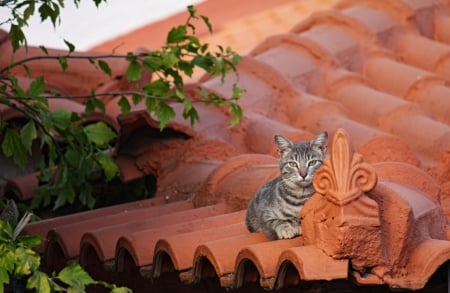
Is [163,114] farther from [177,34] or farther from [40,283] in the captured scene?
[40,283]

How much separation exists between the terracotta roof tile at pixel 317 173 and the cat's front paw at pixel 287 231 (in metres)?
0.08

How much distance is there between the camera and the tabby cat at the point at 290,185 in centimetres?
547

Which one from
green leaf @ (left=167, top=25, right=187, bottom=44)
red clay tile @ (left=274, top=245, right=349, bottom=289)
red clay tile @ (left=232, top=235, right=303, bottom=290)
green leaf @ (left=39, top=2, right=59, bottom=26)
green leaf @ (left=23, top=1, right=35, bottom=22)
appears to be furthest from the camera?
green leaf @ (left=167, top=25, right=187, bottom=44)

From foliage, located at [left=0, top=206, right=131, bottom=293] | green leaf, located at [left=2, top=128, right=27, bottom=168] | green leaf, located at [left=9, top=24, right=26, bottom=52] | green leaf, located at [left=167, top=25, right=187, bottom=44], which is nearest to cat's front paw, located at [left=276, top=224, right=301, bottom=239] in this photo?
foliage, located at [left=0, top=206, right=131, bottom=293]

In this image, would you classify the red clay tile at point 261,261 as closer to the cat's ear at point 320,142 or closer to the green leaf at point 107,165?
the cat's ear at point 320,142

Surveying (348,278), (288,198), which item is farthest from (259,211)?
(348,278)

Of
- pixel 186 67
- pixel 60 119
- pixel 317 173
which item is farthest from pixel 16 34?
pixel 317 173

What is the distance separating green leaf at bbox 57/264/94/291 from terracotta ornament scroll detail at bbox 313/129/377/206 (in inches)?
32.3

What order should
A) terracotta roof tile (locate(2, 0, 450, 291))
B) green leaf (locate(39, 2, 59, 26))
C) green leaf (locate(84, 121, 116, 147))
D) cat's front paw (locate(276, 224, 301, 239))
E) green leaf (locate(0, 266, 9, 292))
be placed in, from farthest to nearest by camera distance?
green leaf (locate(84, 121, 116, 147)) → green leaf (locate(39, 2, 59, 26)) → cat's front paw (locate(276, 224, 301, 239)) → terracotta roof tile (locate(2, 0, 450, 291)) → green leaf (locate(0, 266, 9, 292))

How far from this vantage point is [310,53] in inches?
303

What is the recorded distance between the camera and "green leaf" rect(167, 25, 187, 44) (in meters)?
5.84

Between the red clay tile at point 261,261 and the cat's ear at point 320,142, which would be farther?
the cat's ear at point 320,142

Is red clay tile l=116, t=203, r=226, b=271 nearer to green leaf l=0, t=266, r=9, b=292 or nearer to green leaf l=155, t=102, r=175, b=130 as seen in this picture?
green leaf l=155, t=102, r=175, b=130

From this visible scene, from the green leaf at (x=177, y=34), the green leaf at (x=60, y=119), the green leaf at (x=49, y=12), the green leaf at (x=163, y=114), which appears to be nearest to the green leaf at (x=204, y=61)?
the green leaf at (x=177, y=34)
